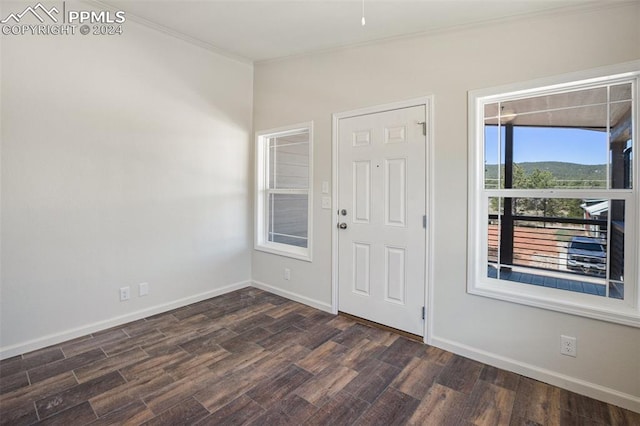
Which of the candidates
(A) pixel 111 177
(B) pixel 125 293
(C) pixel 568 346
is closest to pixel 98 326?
(B) pixel 125 293

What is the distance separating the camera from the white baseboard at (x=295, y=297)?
3303 mm

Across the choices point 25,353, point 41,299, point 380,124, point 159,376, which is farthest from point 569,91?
point 25,353

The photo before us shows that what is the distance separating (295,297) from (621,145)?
3.11 meters

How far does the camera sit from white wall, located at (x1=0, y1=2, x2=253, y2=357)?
2.34 metres

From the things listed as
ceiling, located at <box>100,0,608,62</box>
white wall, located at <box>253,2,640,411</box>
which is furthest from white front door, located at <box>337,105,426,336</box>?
ceiling, located at <box>100,0,608,62</box>

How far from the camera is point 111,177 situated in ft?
9.09

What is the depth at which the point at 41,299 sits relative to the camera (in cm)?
245

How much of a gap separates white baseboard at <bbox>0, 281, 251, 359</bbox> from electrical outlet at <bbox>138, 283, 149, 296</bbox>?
0.55 ft

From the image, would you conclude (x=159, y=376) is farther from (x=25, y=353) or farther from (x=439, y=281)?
(x=439, y=281)

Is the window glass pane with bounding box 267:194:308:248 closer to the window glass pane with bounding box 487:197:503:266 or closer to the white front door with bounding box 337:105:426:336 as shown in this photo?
the white front door with bounding box 337:105:426:336

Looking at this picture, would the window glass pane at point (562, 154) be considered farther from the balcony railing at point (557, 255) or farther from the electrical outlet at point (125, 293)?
the electrical outlet at point (125, 293)

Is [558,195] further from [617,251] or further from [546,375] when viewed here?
[546,375]

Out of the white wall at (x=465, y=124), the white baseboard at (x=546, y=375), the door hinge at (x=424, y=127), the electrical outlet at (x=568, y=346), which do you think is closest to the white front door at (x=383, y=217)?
the door hinge at (x=424, y=127)

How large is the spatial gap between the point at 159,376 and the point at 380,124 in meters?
2.70
